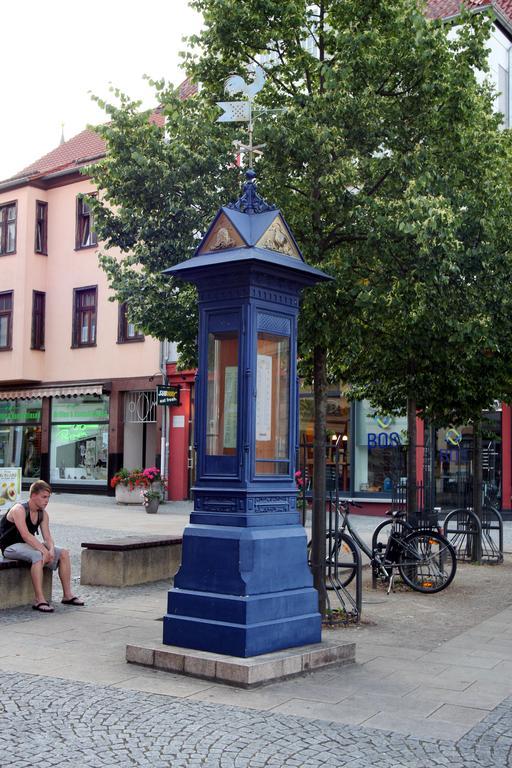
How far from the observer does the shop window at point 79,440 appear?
30.9 m

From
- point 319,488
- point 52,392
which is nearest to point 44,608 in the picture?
point 319,488

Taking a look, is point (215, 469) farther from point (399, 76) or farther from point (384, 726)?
point (399, 76)

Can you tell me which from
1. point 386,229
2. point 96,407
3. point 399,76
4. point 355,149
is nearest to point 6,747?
point 386,229

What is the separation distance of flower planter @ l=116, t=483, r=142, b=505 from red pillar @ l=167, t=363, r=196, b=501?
108 inches

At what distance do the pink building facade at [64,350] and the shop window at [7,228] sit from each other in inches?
1.4

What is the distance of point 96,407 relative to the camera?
3111cm

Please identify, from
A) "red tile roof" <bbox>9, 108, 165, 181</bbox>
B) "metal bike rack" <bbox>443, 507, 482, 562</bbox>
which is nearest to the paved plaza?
"metal bike rack" <bbox>443, 507, 482, 562</bbox>

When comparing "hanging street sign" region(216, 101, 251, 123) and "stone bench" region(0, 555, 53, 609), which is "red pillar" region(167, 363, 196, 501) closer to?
"stone bench" region(0, 555, 53, 609)

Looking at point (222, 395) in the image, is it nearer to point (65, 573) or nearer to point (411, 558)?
point (65, 573)

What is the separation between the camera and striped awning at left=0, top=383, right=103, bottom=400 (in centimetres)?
3067

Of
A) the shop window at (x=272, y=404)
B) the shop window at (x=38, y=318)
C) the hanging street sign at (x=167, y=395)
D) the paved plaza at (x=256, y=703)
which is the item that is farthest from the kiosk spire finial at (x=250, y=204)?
the shop window at (x=38, y=318)

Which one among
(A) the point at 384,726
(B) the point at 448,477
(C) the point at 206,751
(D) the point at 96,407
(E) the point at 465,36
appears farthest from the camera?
(D) the point at 96,407

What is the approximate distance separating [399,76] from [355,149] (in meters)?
0.88

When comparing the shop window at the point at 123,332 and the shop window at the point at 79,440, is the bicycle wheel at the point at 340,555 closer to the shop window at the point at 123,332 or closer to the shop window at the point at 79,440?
the shop window at the point at 123,332
